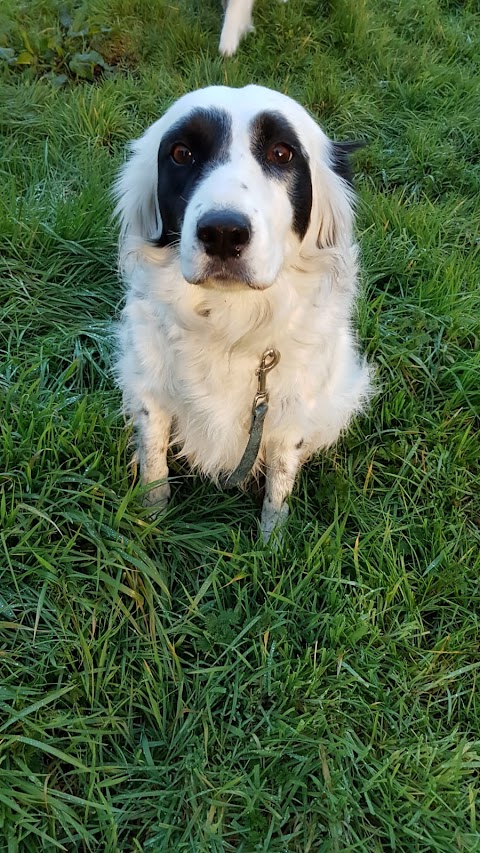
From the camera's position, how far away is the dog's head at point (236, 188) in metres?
1.75

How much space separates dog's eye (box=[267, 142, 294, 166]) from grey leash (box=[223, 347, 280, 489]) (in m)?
0.58

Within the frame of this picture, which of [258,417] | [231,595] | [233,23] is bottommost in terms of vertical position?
[231,595]

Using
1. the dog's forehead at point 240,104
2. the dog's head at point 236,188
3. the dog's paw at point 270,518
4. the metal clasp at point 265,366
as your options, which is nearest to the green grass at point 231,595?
the dog's paw at point 270,518

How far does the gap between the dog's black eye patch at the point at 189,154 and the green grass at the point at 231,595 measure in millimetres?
816

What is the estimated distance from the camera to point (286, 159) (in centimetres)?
203

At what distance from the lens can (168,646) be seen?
2.12m

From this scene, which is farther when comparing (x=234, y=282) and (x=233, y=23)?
(x=233, y=23)

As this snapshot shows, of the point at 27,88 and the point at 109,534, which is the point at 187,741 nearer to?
the point at 109,534

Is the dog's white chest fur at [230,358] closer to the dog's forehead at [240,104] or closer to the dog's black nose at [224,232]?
the dog's black nose at [224,232]

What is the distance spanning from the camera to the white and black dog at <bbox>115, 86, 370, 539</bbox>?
1.82 m

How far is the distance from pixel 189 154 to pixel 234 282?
47 cm

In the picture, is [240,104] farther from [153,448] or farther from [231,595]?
[231,595]

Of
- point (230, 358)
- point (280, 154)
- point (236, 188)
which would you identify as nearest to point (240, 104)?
Answer: point (280, 154)

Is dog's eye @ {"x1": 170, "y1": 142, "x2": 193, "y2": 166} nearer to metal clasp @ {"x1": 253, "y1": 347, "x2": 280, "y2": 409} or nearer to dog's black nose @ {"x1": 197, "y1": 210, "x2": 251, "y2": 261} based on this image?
dog's black nose @ {"x1": 197, "y1": 210, "x2": 251, "y2": 261}
